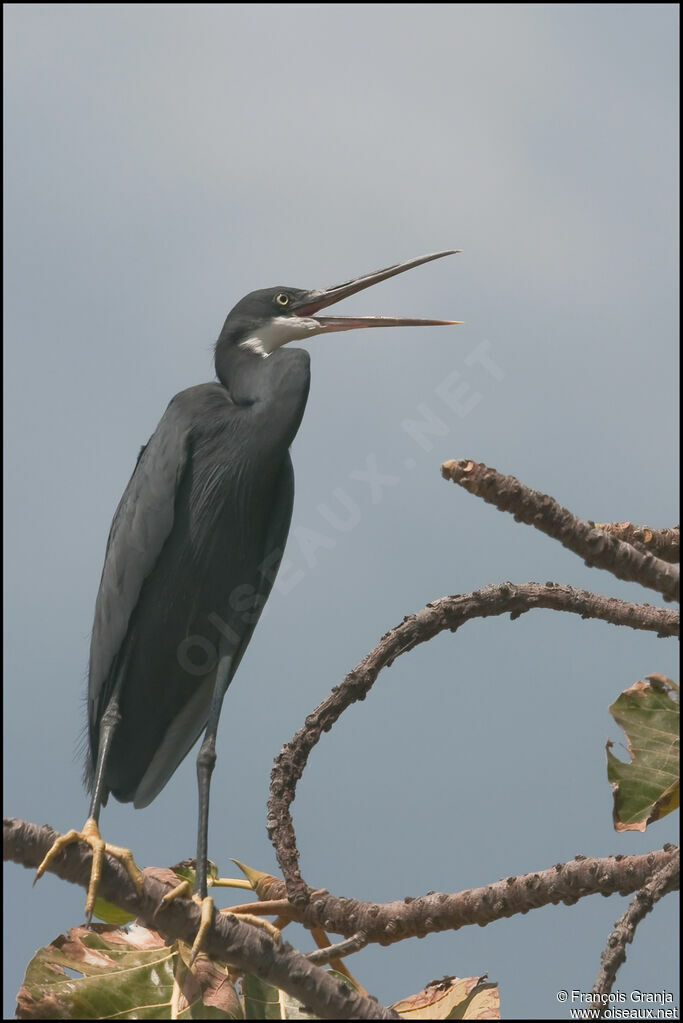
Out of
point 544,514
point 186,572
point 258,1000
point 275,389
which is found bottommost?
point 258,1000

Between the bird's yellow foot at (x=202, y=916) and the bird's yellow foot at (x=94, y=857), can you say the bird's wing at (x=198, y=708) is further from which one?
the bird's yellow foot at (x=202, y=916)

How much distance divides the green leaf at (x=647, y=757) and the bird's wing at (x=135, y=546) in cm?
187

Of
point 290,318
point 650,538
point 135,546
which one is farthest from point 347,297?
point 650,538

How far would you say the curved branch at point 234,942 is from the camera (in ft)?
7.48

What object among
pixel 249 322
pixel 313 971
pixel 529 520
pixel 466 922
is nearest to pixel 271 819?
pixel 313 971

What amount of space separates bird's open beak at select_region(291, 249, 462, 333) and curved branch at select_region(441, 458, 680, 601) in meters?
2.81

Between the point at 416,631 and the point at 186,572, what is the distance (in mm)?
1749

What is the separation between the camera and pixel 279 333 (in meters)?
4.66

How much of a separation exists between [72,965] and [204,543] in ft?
5.34

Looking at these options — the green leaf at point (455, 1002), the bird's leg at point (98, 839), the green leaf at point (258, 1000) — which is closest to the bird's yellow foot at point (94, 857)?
the bird's leg at point (98, 839)

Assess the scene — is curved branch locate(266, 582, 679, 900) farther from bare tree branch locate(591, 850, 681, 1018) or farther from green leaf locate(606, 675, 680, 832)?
bare tree branch locate(591, 850, 681, 1018)

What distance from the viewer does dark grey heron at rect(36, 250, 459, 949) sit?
4004 mm

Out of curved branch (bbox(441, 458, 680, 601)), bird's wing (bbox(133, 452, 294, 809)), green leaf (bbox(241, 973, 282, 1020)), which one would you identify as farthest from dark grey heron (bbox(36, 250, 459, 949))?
curved branch (bbox(441, 458, 680, 601))

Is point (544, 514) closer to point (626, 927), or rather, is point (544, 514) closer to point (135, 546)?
point (626, 927)
